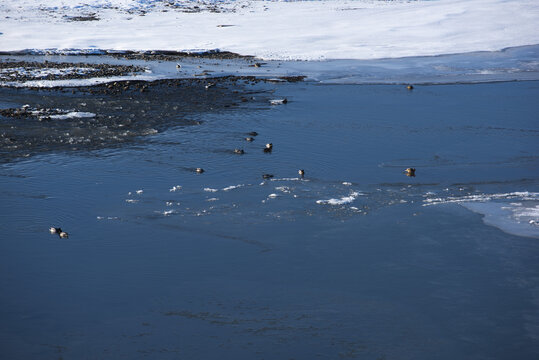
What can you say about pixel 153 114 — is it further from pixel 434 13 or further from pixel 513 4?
pixel 513 4

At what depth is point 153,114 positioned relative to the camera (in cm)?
1238

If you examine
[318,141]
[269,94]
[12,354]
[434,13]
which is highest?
[434,13]

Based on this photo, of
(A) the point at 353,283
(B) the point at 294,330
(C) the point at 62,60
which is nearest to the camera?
(B) the point at 294,330

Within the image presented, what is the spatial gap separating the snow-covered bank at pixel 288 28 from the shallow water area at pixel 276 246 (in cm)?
1237

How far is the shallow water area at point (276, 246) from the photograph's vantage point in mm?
4422

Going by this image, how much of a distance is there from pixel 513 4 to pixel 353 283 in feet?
92.8

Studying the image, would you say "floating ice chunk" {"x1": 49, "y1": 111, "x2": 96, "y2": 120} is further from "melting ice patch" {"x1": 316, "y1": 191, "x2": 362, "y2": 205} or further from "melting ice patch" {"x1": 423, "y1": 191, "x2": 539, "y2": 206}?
"melting ice patch" {"x1": 423, "y1": 191, "x2": 539, "y2": 206}

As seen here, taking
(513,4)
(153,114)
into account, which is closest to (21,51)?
(153,114)

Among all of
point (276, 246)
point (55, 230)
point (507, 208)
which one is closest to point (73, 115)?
point (55, 230)

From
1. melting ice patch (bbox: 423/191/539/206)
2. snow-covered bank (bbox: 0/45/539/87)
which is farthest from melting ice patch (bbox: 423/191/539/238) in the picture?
snow-covered bank (bbox: 0/45/539/87)

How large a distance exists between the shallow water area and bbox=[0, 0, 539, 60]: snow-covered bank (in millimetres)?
12370

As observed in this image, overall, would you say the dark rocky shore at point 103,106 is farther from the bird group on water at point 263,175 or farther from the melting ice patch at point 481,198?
the melting ice patch at point 481,198

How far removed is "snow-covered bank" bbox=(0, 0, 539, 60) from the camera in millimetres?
22531

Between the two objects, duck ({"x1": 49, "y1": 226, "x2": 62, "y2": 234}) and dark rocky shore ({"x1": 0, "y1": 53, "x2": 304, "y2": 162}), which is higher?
dark rocky shore ({"x1": 0, "y1": 53, "x2": 304, "y2": 162})
